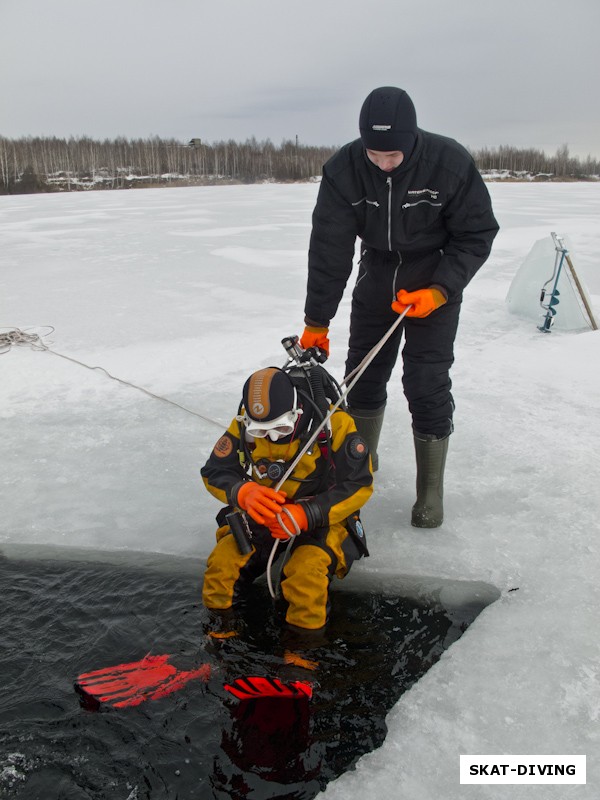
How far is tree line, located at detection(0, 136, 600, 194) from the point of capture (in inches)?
1795

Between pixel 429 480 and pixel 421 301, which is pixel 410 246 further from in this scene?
pixel 429 480

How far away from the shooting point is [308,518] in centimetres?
229

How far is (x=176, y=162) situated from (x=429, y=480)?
5623 cm

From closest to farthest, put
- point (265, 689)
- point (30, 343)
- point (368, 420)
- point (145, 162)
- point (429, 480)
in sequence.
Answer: point (265, 689), point (429, 480), point (368, 420), point (30, 343), point (145, 162)

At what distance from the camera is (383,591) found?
8.08 ft

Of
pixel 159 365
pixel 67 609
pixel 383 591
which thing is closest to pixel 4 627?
pixel 67 609

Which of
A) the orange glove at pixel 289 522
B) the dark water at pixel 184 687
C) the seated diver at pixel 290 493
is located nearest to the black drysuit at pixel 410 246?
the seated diver at pixel 290 493

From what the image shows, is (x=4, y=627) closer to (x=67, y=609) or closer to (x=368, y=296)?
(x=67, y=609)

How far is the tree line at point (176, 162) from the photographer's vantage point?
150 feet

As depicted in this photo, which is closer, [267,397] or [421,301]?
[267,397]

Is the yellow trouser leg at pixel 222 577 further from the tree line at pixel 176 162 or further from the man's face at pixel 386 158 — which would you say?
the tree line at pixel 176 162

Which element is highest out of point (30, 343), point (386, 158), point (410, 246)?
point (386, 158)

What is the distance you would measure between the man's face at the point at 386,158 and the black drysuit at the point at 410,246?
3cm

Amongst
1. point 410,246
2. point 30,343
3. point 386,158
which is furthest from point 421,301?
point 30,343
